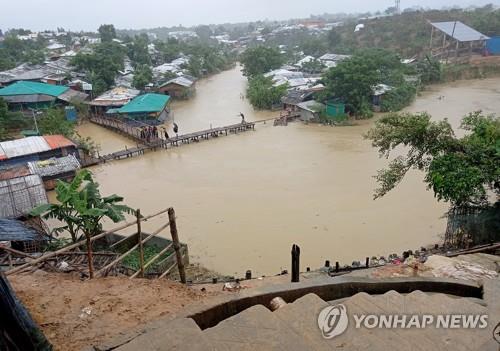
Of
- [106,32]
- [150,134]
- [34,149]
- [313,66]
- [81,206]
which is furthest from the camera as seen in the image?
[106,32]

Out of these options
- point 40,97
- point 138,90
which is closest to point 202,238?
point 40,97

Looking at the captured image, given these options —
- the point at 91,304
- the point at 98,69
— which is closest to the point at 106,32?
the point at 98,69

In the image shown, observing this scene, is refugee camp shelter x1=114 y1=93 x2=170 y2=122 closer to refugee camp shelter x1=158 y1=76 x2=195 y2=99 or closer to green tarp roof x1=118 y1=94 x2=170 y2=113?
green tarp roof x1=118 y1=94 x2=170 y2=113

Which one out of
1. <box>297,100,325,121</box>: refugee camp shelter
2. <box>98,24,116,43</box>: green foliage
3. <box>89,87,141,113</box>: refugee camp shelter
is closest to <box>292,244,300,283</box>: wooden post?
<box>297,100,325,121</box>: refugee camp shelter

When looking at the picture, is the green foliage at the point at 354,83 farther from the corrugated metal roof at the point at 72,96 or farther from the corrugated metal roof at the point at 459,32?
the corrugated metal roof at the point at 459,32

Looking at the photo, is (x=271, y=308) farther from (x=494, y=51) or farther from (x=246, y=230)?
(x=494, y=51)

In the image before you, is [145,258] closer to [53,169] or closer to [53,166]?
[53,169]

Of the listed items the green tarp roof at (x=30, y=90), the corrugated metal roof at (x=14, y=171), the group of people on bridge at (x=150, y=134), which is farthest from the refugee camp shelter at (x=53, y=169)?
the green tarp roof at (x=30, y=90)
